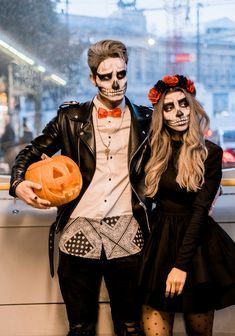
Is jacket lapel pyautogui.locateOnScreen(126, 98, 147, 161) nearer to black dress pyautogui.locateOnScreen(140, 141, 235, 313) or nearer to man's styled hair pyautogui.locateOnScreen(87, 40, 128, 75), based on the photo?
black dress pyautogui.locateOnScreen(140, 141, 235, 313)

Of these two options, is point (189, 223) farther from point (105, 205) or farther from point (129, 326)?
point (129, 326)

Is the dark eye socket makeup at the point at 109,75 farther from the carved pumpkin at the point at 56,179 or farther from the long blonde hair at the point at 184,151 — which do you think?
the carved pumpkin at the point at 56,179

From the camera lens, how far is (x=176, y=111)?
192 centimetres

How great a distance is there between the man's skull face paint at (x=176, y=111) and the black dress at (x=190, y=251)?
0.08m

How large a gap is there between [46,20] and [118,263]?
5.52ft

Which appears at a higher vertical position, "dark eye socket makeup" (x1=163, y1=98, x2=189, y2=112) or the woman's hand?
"dark eye socket makeup" (x1=163, y1=98, x2=189, y2=112)

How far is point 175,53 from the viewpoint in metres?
3.10

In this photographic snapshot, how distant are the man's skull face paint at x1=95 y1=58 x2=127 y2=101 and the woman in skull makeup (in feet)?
0.45

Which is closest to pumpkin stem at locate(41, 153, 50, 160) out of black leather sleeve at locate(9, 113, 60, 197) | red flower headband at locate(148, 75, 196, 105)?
black leather sleeve at locate(9, 113, 60, 197)

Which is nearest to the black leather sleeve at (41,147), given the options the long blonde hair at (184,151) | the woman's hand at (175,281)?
the long blonde hair at (184,151)

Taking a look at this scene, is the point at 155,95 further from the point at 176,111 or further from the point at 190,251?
the point at 190,251

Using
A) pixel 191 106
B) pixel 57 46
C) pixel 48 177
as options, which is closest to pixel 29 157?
pixel 48 177

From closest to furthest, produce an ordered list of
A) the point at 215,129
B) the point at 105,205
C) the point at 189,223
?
the point at 189,223 → the point at 105,205 → the point at 215,129

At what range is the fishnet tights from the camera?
6.47 ft
